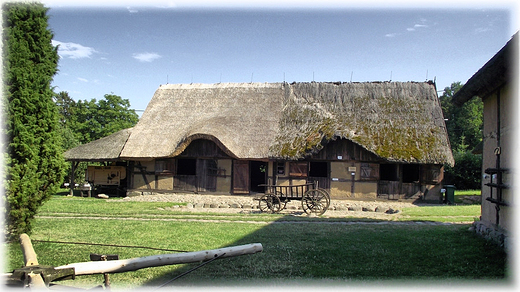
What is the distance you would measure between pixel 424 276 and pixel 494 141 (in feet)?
12.2

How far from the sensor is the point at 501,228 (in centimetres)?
720

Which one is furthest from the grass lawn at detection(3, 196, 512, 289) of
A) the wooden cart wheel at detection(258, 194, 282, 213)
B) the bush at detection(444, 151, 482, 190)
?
the bush at detection(444, 151, 482, 190)

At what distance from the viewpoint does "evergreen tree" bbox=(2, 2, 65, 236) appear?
25.6ft

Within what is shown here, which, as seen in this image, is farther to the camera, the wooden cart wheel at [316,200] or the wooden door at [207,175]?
the wooden door at [207,175]

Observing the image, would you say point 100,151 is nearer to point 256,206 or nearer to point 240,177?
point 240,177

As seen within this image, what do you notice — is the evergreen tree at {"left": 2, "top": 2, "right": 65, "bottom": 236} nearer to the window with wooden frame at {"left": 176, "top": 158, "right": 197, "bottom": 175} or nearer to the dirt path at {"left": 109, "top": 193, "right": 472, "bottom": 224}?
the dirt path at {"left": 109, "top": 193, "right": 472, "bottom": 224}

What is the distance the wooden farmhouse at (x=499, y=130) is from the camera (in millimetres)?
6617

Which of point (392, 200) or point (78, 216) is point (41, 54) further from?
point (392, 200)

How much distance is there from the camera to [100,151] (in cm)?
2089

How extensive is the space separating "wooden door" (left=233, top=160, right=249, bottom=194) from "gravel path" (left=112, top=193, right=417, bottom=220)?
391mm

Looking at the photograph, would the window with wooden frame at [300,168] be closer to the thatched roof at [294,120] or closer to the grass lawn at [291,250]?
the thatched roof at [294,120]

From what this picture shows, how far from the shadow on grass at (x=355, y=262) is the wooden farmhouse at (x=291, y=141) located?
30.6 ft

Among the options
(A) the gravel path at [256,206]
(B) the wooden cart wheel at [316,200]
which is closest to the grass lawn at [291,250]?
(B) the wooden cart wheel at [316,200]

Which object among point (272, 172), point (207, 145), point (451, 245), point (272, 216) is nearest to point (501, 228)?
point (451, 245)
